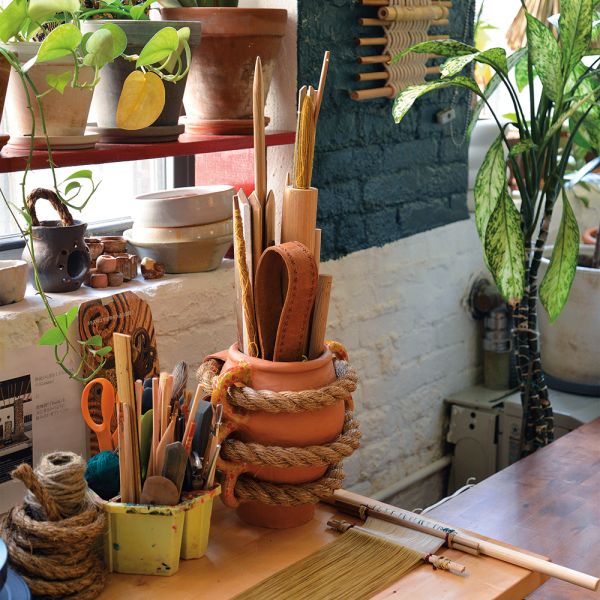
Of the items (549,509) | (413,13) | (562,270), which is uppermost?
(413,13)

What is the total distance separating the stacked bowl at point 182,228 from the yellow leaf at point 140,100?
0.85ft

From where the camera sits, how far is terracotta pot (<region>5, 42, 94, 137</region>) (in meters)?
0.99

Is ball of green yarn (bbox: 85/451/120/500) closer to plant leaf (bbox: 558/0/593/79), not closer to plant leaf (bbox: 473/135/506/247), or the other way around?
plant leaf (bbox: 473/135/506/247)

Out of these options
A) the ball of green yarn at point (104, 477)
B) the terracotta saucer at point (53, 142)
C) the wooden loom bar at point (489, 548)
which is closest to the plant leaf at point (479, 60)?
the terracotta saucer at point (53, 142)

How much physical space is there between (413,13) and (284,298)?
942mm

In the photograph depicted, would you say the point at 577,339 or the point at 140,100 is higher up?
the point at 140,100

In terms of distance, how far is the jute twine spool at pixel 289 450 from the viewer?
0.93 metres

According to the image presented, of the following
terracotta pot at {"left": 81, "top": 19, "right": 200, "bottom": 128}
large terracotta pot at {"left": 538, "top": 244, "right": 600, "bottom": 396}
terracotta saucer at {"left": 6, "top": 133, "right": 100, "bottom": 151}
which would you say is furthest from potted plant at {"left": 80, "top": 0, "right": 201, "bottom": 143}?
large terracotta pot at {"left": 538, "top": 244, "right": 600, "bottom": 396}

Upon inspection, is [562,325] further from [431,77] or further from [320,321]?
[320,321]

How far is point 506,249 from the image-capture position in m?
1.52

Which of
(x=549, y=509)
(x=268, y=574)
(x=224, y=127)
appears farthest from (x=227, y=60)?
(x=549, y=509)

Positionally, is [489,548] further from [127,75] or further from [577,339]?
[577,339]

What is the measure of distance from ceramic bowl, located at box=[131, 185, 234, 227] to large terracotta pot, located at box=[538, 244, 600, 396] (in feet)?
3.24

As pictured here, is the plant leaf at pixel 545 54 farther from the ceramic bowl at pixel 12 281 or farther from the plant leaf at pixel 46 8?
the ceramic bowl at pixel 12 281
